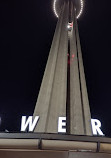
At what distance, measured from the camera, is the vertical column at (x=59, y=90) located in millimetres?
16406

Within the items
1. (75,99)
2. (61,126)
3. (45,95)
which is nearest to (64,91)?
(75,99)

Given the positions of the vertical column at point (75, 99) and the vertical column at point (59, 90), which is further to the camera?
the vertical column at point (75, 99)

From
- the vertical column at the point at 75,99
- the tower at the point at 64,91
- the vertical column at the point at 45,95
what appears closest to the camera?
the vertical column at the point at 45,95

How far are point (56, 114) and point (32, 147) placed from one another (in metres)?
8.14

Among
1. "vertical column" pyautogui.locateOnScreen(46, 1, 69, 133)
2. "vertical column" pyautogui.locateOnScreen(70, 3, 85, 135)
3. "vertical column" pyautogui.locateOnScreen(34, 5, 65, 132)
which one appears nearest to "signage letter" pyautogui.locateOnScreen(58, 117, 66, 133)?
"vertical column" pyautogui.locateOnScreen(34, 5, 65, 132)

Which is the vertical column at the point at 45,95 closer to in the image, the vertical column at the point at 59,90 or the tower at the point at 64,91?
the tower at the point at 64,91

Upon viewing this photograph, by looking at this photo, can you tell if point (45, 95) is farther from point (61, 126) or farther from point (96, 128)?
point (96, 128)

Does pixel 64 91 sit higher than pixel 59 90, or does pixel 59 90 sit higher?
pixel 59 90

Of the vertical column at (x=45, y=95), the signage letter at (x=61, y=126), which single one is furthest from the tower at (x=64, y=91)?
the signage letter at (x=61, y=126)

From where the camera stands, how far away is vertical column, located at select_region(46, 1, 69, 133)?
16406mm

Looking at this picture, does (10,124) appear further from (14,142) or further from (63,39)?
(14,142)

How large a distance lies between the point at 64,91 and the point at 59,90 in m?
0.55

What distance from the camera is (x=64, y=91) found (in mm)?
18438

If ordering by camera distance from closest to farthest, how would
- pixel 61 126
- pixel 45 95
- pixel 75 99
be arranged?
pixel 61 126 < pixel 45 95 < pixel 75 99
